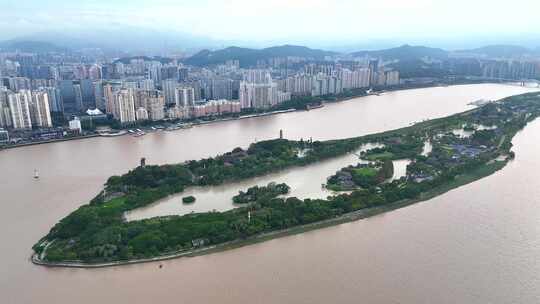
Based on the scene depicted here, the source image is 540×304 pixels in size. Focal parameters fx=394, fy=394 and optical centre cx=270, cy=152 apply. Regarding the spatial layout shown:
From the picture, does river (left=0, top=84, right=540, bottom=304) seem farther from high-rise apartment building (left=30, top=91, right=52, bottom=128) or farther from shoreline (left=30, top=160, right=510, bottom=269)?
high-rise apartment building (left=30, top=91, right=52, bottom=128)

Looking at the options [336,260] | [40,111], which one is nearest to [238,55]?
[40,111]

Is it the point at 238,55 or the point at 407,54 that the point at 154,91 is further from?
the point at 407,54

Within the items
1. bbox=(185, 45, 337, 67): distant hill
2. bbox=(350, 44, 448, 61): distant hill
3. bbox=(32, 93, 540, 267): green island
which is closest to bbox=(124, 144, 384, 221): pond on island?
bbox=(32, 93, 540, 267): green island

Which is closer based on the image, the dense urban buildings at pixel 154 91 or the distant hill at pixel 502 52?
the dense urban buildings at pixel 154 91

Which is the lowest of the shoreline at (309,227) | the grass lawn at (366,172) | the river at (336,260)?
the river at (336,260)

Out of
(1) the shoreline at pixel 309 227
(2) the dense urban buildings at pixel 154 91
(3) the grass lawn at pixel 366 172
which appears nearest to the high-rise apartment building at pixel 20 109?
(2) the dense urban buildings at pixel 154 91

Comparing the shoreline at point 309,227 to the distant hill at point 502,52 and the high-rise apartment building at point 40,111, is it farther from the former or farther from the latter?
the distant hill at point 502,52

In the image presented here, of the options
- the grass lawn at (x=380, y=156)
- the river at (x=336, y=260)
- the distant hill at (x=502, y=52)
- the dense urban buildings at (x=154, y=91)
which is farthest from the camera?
the distant hill at (x=502, y=52)
